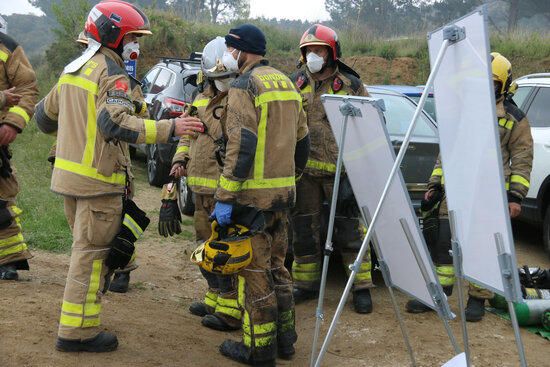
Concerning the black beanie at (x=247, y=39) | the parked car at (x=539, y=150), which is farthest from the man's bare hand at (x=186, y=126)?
the parked car at (x=539, y=150)

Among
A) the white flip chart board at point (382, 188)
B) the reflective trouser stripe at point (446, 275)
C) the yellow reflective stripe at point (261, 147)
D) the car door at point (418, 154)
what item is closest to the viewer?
the white flip chart board at point (382, 188)

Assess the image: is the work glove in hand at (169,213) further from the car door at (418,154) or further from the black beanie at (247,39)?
the car door at (418,154)

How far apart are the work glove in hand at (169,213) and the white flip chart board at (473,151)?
2.34 m

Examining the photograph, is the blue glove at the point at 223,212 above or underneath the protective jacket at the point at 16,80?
underneath

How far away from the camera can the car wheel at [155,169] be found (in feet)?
35.1

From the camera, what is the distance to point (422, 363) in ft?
15.9

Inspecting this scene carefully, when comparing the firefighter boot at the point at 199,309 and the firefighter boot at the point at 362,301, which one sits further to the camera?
the firefighter boot at the point at 362,301

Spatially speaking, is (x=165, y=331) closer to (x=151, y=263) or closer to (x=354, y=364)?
(x=354, y=364)

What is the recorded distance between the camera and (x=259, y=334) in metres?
4.57

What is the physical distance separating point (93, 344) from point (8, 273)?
1646 mm

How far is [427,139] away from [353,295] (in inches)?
65.2

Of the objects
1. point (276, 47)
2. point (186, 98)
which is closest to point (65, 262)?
point (186, 98)

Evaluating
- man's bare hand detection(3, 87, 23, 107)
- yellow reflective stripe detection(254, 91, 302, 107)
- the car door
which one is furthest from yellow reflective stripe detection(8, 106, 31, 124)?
the car door

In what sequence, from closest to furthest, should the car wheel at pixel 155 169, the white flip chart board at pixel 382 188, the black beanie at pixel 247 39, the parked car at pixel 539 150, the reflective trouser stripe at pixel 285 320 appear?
the white flip chart board at pixel 382 188, the black beanie at pixel 247 39, the reflective trouser stripe at pixel 285 320, the parked car at pixel 539 150, the car wheel at pixel 155 169
